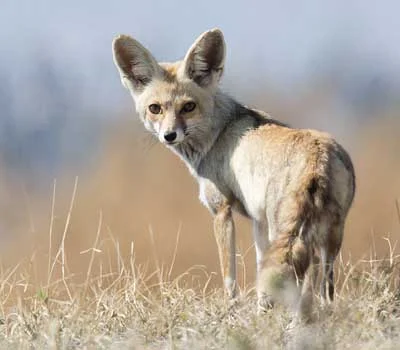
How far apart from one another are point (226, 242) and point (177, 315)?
136 cm

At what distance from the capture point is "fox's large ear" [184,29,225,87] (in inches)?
300

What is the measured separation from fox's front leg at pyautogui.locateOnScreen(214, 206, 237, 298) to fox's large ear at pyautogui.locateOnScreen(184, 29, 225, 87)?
103 cm

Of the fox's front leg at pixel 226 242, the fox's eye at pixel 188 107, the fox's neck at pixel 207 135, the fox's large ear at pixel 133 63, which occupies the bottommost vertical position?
the fox's front leg at pixel 226 242

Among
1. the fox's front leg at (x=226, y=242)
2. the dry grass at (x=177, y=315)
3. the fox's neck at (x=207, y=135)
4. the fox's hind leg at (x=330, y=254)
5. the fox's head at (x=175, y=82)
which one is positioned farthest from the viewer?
the fox's neck at (x=207, y=135)

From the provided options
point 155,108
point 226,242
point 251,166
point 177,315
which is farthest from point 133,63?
point 177,315

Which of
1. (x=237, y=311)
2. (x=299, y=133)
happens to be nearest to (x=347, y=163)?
(x=299, y=133)

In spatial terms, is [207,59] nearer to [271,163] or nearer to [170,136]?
[170,136]

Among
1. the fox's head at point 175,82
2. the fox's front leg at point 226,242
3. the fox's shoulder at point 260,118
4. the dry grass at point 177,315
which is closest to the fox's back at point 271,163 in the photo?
the fox's shoulder at point 260,118

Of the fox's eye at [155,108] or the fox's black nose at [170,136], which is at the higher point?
the fox's eye at [155,108]

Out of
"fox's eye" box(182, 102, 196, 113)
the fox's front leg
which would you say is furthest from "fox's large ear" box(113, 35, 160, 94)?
the fox's front leg

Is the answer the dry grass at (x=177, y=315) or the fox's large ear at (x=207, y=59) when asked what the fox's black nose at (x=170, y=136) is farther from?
the dry grass at (x=177, y=315)

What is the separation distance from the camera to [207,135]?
7570mm

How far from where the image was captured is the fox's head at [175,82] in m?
7.46

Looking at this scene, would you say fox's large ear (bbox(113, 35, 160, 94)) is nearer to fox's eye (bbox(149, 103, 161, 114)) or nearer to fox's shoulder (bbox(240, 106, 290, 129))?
fox's eye (bbox(149, 103, 161, 114))
